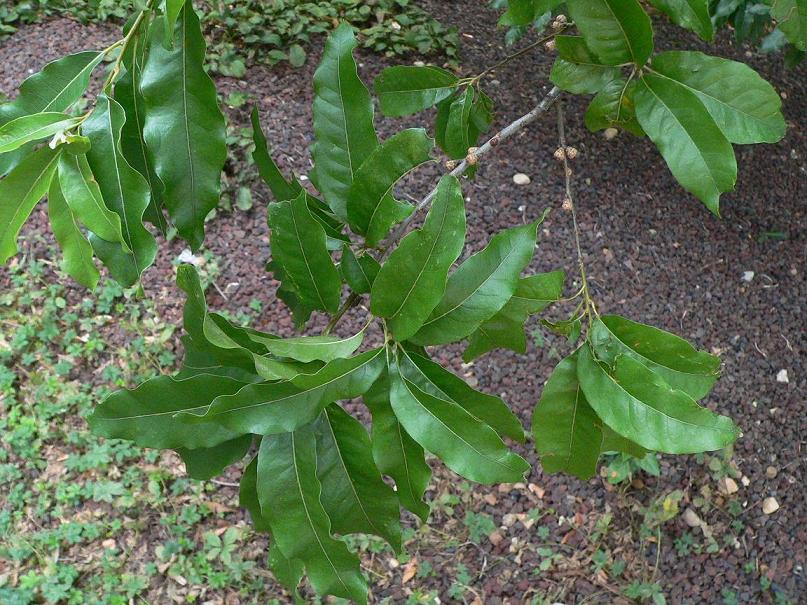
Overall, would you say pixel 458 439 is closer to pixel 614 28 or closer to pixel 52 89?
pixel 614 28

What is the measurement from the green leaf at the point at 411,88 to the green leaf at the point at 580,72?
39cm

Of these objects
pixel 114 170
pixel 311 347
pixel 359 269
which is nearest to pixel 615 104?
pixel 359 269

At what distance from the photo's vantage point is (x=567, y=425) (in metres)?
0.93

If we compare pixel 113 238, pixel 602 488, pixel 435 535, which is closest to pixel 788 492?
pixel 602 488

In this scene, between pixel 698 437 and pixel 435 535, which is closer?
pixel 698 437

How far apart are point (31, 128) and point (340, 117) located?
0.37 m

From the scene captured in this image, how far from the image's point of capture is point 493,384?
2.53 metres

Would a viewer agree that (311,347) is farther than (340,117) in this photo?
No

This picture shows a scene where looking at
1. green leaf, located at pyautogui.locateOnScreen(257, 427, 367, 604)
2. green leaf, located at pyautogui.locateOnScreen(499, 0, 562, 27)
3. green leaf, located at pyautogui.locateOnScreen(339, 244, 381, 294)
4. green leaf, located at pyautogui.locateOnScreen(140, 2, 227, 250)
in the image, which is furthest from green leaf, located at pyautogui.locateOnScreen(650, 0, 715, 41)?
green leaf, located at pyautogui.locateOnScreen(257, 427, 367, 604)

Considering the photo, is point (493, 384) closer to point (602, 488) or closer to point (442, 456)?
point (602, 488)

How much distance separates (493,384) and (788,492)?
1.04 meters

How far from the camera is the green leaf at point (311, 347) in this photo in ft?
2.42

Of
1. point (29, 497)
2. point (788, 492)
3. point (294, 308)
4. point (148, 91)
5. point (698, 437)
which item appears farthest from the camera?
point (788, 492)

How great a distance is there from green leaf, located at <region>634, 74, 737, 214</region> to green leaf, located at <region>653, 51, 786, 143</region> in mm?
27
